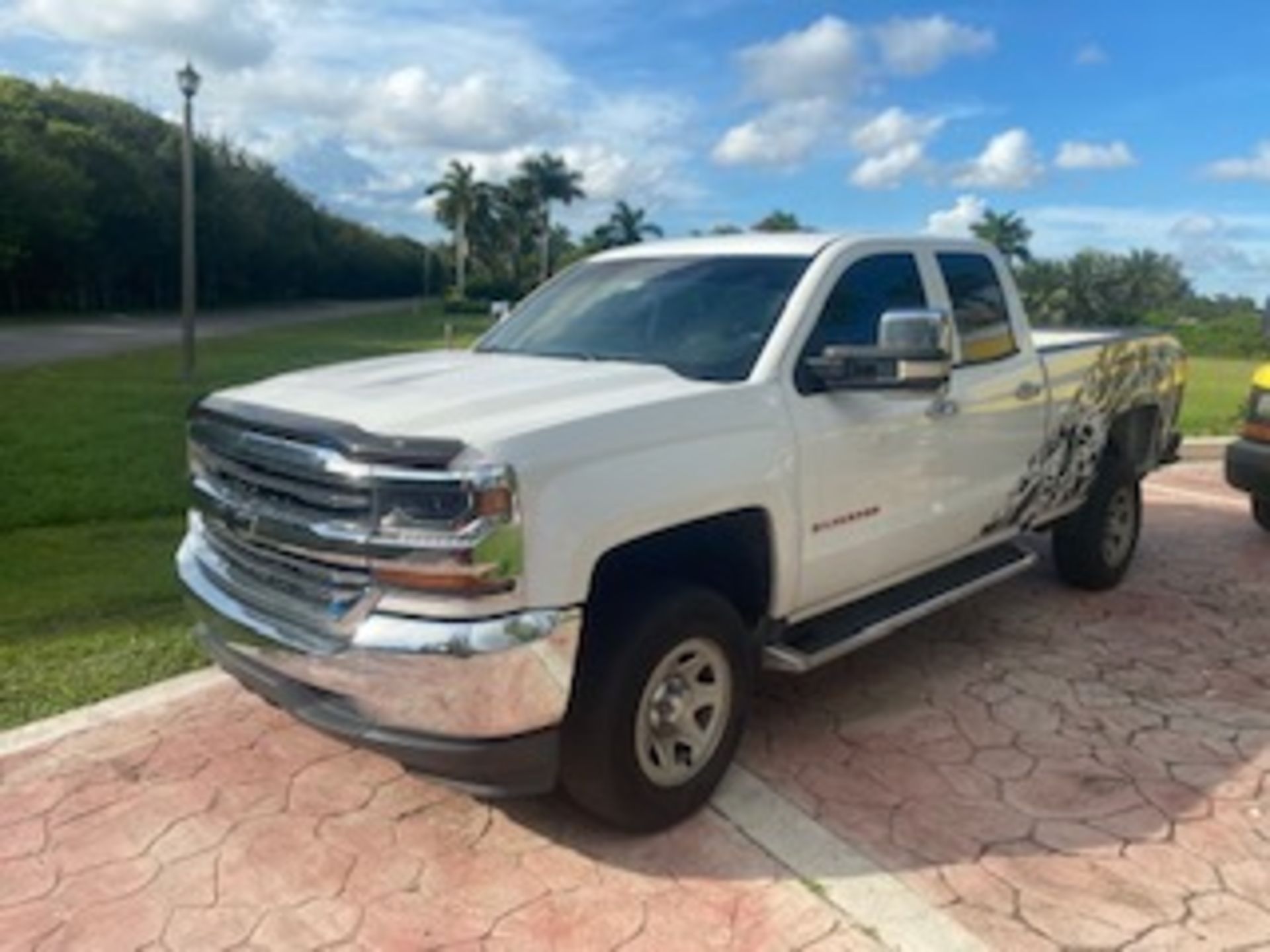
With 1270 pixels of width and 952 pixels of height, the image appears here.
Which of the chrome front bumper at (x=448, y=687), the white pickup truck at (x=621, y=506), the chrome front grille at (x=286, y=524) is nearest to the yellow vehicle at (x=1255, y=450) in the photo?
the white pickup truck at (x=621, y=506)

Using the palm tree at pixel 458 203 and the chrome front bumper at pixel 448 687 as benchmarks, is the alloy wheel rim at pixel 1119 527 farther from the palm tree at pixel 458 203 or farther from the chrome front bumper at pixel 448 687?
the palm tree at pixel 458 203

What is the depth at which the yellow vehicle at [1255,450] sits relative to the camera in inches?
288

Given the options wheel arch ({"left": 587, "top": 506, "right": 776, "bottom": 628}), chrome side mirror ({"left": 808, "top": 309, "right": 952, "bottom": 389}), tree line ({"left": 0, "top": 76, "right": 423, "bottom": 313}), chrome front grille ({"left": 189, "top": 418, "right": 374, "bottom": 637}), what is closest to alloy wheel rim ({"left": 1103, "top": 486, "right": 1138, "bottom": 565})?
chrome side mirror ({"left": 808, "top": 309, "right": 952, "bottom": 389})

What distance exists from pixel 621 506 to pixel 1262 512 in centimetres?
691

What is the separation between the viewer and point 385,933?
3.12 m

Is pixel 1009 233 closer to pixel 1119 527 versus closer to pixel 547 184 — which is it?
pixel 547 184

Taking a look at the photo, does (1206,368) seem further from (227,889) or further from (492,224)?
(492,224)

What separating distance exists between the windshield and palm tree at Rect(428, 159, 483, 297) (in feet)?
259

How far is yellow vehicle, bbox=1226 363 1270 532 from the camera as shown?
732 centimetres

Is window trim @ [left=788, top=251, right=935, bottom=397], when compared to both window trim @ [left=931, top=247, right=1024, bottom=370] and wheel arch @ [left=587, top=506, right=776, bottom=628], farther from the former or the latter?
wheel arch @ [left=587, top=506, right=776, bottom=628]

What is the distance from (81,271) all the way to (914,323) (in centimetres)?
4732

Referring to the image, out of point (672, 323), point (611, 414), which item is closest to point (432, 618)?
point (611, 414)

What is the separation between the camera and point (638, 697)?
3.40 meters

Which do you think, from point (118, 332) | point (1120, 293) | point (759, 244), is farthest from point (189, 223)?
point (1120, 293)
